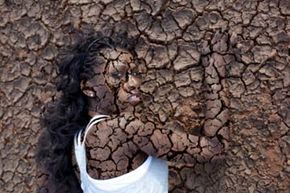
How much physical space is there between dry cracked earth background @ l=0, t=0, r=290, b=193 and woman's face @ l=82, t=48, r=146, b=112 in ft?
1.23

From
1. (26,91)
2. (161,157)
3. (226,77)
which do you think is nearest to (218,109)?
(226,77)

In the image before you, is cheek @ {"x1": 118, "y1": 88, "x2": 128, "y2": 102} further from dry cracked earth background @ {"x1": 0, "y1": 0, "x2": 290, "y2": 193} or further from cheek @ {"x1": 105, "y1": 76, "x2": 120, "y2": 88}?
dry cracked earth background @ {"x1": 0, "y1": 0, "x2": 290, "y2": 193}

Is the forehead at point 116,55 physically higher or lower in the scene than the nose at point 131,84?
higher

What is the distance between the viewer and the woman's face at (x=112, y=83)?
8.95 feet

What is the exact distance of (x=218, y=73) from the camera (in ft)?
10.1

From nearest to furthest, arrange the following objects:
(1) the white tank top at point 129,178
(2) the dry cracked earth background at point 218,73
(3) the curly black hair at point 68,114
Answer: (1) the white tank top at point 129,178 → (3) the curly black hair at point 68,114 → (2) the dry cracked earth background at point 218,73

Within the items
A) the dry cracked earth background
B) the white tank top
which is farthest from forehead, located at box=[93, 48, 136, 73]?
the dry cracked earth background

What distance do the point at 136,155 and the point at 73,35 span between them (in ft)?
2.56

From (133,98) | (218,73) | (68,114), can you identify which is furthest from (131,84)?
(218,73)

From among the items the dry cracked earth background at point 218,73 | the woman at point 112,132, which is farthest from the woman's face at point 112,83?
the dry cracked earth background at point 218,73

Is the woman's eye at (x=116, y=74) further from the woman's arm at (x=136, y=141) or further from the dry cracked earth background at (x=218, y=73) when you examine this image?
the dry cracked earth background at (x=218, y=73)

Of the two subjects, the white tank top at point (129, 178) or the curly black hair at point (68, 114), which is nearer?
the white tank top at point (129, 178)

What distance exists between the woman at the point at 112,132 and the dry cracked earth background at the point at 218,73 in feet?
0.84

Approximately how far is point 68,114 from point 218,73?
0.60 metres
